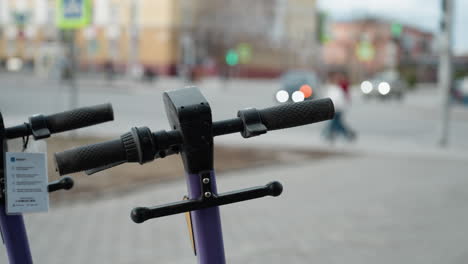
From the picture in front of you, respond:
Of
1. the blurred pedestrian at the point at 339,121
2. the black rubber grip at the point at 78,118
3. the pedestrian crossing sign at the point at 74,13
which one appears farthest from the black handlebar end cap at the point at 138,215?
the blurred pedestrian at the point at 339,121

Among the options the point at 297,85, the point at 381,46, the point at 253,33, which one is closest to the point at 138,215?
the point at 297,85

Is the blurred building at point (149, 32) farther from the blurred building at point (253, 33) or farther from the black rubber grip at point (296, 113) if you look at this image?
the black rubber grip at point (296, 113)

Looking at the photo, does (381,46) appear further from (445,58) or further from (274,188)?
(274,188)

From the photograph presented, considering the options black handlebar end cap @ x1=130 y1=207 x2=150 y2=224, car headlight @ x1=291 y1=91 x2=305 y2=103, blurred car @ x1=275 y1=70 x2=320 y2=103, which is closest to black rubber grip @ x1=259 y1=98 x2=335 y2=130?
car headlight @ x1=291 y1=91 x2=305 y2=103

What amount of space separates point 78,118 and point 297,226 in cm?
538

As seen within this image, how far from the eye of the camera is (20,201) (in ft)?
5.47

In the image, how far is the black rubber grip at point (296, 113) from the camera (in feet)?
5.19

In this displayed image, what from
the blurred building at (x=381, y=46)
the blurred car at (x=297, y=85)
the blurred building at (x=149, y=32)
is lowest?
the blurred building at (x=381, y=46)

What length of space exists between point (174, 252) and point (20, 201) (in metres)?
4.36

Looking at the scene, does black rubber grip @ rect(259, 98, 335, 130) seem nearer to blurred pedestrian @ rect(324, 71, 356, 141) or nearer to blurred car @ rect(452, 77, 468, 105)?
blurred pedestrian @ rect(324, 71, 356, 141)

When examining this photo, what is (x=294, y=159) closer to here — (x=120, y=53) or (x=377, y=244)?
(x=377, y=244)

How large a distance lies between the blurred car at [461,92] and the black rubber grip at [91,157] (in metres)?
38.8

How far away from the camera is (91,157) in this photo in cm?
145

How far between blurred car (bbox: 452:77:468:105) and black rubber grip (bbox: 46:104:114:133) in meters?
38.5
